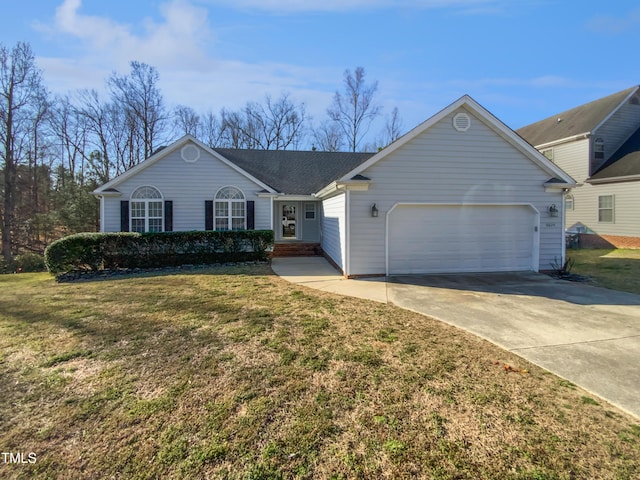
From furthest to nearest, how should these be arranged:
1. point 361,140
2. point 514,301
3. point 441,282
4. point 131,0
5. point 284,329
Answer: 1. point 361,140
2. point 441,282
3. point 131,0
4. point 514,301
5. point 284,329

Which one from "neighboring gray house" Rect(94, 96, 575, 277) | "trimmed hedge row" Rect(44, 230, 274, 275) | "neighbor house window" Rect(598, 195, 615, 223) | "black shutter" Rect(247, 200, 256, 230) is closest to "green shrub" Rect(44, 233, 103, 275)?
"trimmed hedge row" Rect(44, 230, 274, 275)

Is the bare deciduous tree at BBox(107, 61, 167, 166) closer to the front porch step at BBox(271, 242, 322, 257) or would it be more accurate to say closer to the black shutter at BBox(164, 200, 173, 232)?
the black shutter at BBox(164, 200, 173, 232)

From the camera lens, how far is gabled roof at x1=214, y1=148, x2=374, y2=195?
15.3m

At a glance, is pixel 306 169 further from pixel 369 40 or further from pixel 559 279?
pixel 559 279

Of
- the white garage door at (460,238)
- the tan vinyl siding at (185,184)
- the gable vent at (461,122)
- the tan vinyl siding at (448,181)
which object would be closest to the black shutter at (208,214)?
the tan vinyl siding at (185,184)

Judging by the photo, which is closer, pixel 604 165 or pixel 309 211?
pixel 309 211

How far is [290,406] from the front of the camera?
2.91 m

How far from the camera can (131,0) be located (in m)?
7.76

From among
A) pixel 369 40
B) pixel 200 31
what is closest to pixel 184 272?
pixel 200 31

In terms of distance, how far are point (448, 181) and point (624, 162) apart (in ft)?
44.5

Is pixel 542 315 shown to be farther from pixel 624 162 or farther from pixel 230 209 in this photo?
pixel 624 162

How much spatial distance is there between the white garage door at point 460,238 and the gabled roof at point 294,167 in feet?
21.8

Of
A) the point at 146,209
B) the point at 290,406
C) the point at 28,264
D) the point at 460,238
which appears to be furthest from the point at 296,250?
the point at 28,264

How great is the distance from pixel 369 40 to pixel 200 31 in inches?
233
